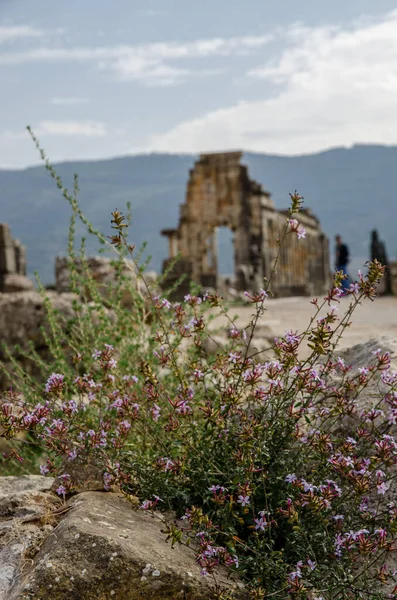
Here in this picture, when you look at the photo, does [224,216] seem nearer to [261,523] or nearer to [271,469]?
[271,469]

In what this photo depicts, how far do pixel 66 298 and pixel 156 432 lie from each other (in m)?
5.28

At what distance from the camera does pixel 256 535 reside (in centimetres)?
303

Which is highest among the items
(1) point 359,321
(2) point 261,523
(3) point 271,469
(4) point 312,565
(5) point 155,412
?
(5) point 155,412

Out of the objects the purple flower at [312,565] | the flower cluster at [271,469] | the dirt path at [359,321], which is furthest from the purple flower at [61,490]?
the dirt path at [359,321]

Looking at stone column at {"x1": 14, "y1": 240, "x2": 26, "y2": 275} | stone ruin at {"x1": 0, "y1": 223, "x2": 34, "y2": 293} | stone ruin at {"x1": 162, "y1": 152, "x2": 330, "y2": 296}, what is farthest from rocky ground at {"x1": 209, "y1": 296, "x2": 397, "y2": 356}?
stone ruin at {"x1": 162, "y1": 152, "x2": 330, "y2": 296}

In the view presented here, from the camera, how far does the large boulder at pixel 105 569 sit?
2.91 metres

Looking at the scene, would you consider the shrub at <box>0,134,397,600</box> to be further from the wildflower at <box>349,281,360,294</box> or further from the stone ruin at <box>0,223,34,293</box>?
the stone ruin at <box>0,223,34,293</box>

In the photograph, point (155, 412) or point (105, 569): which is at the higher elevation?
point (155, 412)

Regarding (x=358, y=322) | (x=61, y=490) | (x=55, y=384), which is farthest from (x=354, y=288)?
(x=358, y=322)

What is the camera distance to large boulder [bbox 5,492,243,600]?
9.53 feet

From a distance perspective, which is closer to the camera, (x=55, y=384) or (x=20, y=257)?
(x=55, y=384)

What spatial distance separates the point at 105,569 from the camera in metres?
2.94

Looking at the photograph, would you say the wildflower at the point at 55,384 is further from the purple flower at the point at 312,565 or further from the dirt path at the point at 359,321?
the dirt path at the point at 359,321

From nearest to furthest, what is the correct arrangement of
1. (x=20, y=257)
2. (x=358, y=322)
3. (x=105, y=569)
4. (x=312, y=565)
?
(x=105, y=569)
(x=312, y=565)
(x=358, y=322)
(x=20, y=257)
